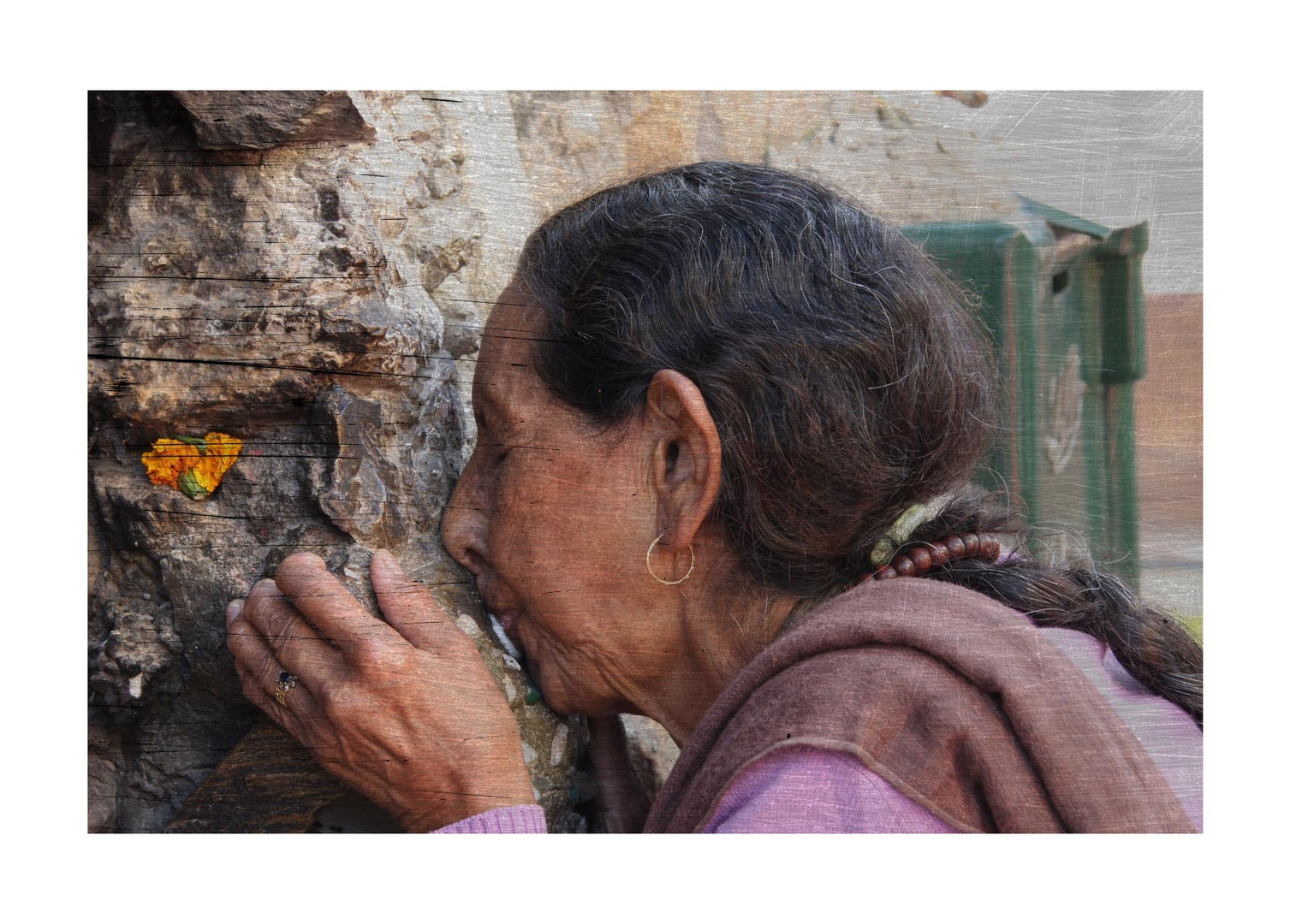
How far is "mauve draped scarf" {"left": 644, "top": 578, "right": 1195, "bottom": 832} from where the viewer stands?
131cm

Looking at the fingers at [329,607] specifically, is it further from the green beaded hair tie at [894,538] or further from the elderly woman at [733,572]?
the green beaded hair tie at [894,538]

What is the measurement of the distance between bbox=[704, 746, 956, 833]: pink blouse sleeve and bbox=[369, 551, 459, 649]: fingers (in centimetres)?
54

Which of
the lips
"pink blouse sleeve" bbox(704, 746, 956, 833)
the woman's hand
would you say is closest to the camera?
"pink blouse sleeve" bbox(704, 746, 956, 833)

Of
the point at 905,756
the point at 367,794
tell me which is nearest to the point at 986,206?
the point at 905,756

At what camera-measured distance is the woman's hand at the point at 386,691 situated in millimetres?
1444

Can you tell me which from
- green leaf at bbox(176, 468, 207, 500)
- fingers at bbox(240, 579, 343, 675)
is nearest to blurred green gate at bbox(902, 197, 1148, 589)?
fingers at bbox(240, 579, 343, 675)

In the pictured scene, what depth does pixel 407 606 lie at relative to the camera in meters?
1.50

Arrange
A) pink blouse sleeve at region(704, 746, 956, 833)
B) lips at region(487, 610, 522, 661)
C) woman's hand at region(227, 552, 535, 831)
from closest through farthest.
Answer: pink blouse sleeve at region(704, 746, 956, 833)
woman's hand at region(227, 552, 535, 831)
lips at region(487, 610, 522, 661)

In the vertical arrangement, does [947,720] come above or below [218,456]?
below

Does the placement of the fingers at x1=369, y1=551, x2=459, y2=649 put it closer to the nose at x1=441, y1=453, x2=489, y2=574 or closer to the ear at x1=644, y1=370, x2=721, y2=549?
the nose at x1=441, y1=453, x2=489, y2=574

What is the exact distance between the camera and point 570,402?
1455 millimetres

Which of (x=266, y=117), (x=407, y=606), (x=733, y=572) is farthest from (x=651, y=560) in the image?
(x=266, y=117)

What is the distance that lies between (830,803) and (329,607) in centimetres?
79

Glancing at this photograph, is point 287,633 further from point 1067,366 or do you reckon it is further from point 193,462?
point 1067,366
